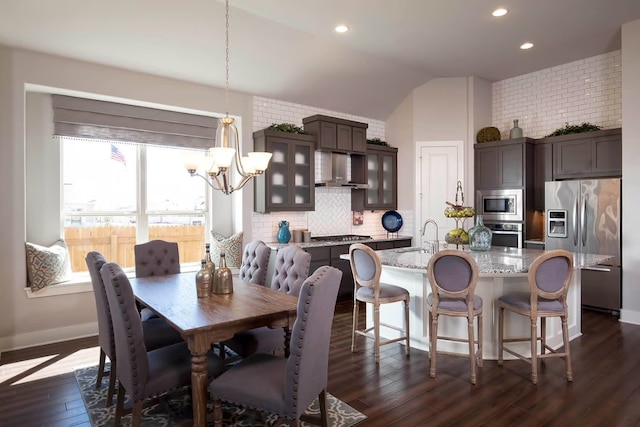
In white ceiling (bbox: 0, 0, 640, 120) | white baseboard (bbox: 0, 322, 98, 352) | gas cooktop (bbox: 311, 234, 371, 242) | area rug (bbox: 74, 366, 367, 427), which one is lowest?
area rug (bbox: 74, 366, 367, 427)

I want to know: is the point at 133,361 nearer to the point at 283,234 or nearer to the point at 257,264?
the point at 257,264

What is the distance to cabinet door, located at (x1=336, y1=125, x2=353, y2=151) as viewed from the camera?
6.18 meters

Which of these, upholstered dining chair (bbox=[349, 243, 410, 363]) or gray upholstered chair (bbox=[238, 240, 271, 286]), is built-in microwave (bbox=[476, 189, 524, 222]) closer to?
upholstered dining chair (bbox=[349, 243, 410, 363])

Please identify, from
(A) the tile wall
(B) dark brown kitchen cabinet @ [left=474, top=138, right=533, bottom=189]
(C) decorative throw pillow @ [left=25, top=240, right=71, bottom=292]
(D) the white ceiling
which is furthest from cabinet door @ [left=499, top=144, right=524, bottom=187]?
(C) decorative throw pillow @ [left=25, top=240, right=71, bottom=292]

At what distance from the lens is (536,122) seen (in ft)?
21.2

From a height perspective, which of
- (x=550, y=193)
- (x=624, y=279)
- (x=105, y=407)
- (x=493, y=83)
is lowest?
(x=105, y=407)

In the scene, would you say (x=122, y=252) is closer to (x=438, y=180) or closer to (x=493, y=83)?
(x=438, y=180)

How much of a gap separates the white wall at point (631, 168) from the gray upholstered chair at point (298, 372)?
14.5 feet

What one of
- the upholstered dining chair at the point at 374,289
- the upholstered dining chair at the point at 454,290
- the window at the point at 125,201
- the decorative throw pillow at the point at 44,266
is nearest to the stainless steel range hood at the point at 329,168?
the window at the point at 125,201

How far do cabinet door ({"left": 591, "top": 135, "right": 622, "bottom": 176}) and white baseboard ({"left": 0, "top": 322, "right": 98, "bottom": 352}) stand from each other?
21.5 feet

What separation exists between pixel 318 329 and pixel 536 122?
5869mm

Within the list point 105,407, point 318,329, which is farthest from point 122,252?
point 318,329

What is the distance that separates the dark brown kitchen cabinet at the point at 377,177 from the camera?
6742 mm

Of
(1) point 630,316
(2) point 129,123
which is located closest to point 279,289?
(2) point 129,123
